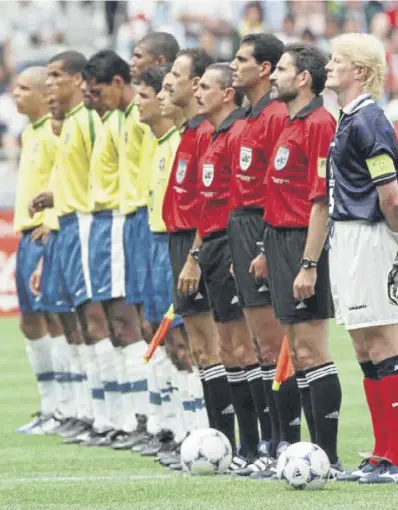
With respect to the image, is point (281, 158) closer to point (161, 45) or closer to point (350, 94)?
point (350, 94)

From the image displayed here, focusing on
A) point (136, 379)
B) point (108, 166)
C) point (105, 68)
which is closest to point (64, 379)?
point (136, 379)

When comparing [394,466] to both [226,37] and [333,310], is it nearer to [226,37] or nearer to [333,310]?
[333,310]

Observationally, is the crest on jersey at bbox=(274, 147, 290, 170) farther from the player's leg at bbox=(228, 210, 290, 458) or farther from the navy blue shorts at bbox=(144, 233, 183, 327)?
the navy blue shorts at bbox=(144, 233, 183, 327)

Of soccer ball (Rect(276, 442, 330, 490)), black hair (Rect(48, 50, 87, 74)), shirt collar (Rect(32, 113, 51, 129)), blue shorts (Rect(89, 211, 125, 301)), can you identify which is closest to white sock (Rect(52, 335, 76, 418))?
blue shorts (Rect(89, 211, 125, 301))

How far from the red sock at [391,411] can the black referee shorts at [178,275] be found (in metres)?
1.69

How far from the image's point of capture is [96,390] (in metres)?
11.8

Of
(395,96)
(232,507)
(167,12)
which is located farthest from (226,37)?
(232,507)

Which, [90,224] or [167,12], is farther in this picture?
[167,12]

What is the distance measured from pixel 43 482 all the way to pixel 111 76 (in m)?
3.37

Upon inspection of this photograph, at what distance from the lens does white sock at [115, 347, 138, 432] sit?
11.4m

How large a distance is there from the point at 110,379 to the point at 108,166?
152 centimetres

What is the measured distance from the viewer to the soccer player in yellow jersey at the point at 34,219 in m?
12.5

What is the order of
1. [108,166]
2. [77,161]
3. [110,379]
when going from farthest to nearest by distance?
[77,161] < [110,379] < [108,166]

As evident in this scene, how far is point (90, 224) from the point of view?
11555 mm
